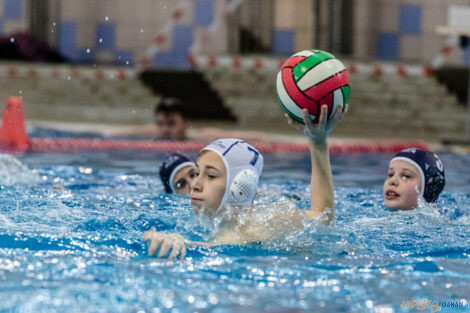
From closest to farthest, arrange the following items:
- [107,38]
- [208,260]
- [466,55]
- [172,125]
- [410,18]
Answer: [208,260] → [172,125] → [466,55] → [410,18] → [107,38]

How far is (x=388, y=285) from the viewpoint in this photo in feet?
8.63

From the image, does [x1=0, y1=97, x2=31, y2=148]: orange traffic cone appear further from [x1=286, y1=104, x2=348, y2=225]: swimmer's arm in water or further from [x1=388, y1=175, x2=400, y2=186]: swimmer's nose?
[x1=286, y1=104, x2=348, y2=225]: swimmer's arm in water

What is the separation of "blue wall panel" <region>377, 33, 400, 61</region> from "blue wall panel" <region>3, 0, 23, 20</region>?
7214 millimetres

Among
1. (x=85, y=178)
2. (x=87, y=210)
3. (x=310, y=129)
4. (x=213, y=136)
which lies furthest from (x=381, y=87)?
(x=310, y=129)

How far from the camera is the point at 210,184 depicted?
3174 mm

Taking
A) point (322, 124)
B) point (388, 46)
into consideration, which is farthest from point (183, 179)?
point (388, 46)

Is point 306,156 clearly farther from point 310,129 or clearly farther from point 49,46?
point 49,46

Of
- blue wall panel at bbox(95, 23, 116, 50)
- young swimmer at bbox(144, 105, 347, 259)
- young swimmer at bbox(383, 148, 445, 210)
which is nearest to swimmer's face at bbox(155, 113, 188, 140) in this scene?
young swimmer at bbox(383, 148, 445, 210)

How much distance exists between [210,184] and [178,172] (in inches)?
57.5

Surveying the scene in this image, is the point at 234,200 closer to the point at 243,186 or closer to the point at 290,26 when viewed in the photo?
the point at 243,186

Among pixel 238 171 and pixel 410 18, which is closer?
pixel 238 171

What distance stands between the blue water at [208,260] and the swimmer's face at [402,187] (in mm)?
76

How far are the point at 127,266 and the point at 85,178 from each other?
119 inches

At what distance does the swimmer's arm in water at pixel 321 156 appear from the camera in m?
2.83
